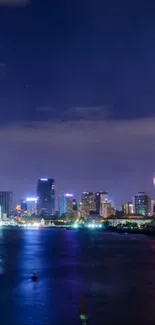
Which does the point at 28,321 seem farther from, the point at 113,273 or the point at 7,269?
the point at 7,269

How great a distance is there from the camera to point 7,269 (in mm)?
61250

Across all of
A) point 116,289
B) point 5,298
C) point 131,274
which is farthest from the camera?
point 131,274

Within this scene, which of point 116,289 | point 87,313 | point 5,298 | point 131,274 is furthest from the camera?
point 131,274

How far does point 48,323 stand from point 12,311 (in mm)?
4596

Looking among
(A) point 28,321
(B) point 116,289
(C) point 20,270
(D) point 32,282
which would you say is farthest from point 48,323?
(C) point 20,270

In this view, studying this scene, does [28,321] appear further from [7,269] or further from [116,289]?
[7,269]

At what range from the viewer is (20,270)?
60.1 meters

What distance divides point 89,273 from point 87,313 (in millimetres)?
24239

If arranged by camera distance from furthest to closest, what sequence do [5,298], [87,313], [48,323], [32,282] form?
[32,282]
[5,298]
[87,313]
[48,323]

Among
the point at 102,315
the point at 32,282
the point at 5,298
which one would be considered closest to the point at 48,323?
the point at 102,315

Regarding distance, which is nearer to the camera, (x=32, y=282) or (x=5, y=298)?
(x=5, y=298)

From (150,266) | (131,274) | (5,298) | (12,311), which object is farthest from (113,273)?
(12,311)

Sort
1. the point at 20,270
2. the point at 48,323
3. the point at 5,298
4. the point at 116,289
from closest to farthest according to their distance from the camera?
the point at 48,323 → the point at 5,298 → the point at 116,289 → the point at 20,270

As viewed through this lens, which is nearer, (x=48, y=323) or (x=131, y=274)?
(x=48, y=323)
